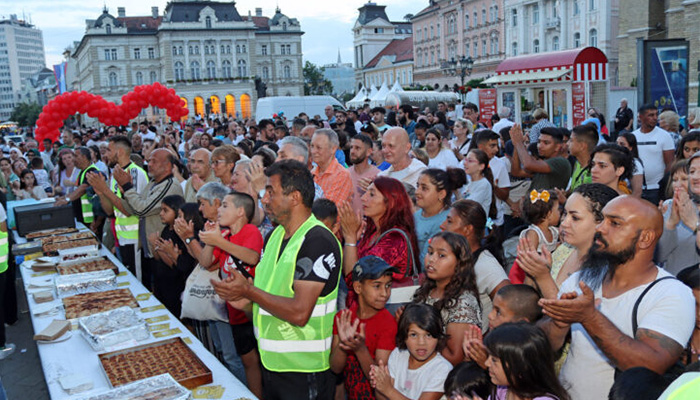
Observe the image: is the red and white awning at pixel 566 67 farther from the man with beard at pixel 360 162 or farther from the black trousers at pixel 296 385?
the black trousers at pixel 296 385

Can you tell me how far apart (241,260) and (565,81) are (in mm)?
12960

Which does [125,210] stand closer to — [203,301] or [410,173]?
[203,301]

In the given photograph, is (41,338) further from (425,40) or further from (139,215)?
(425,40)

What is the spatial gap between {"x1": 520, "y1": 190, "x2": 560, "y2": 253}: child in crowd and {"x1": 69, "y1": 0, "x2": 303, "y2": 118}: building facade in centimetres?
7175

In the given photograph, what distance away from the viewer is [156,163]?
5746 millimetres

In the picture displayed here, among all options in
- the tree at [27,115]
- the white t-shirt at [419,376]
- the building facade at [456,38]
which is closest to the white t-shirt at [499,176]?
the white t-shirt at [419,376]

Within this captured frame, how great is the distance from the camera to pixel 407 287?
349 cm

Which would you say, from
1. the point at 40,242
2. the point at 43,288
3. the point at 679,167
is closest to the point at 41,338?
the point at 43,288

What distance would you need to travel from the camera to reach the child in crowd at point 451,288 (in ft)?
9.78

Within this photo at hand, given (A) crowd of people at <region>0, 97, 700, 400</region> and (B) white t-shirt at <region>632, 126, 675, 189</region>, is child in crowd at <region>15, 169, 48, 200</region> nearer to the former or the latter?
(A) crowd of people at <region>0, 97, 700, 400</region>

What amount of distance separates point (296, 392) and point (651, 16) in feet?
109

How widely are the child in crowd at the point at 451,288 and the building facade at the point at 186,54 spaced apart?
2839 inches

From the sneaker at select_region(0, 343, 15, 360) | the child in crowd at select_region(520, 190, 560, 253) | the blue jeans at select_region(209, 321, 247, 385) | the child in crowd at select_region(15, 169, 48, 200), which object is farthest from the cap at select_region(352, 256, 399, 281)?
the child in crowd at select_region(15, 169, 48, 200)

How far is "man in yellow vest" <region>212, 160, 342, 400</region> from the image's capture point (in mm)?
2736
